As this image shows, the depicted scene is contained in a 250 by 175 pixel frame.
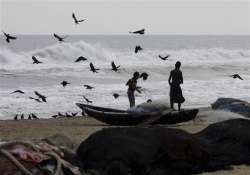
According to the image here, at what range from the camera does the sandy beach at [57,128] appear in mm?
13823

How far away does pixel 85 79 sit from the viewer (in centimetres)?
4134

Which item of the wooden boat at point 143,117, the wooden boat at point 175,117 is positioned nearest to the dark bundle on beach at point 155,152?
the wooden boat at point 143,117

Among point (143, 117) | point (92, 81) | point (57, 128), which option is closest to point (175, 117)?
point (143, 117)

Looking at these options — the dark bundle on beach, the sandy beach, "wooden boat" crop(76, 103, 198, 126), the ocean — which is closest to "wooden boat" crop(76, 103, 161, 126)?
"wooden boat" crop(76, 103, 198, 126)

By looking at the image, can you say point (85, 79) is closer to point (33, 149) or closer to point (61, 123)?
point (61, 123)

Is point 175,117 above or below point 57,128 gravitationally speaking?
above

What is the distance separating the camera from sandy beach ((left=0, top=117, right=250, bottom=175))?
13823 millimetres

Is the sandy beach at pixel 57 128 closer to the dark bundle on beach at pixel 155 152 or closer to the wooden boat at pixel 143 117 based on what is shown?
the wooden boat at pixel 143 117

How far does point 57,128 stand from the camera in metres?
15.8

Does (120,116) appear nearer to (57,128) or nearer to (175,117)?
(175,117)

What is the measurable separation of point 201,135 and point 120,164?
1.72 metres

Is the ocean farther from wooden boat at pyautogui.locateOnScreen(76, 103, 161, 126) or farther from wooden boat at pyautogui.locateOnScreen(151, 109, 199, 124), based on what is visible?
wooden boat at pyautogui.locateOnScreen(151, 109, 199, 124)

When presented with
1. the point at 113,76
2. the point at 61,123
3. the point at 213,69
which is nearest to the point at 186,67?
the point at 213,69

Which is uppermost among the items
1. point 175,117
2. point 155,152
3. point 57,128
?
point 155,152
